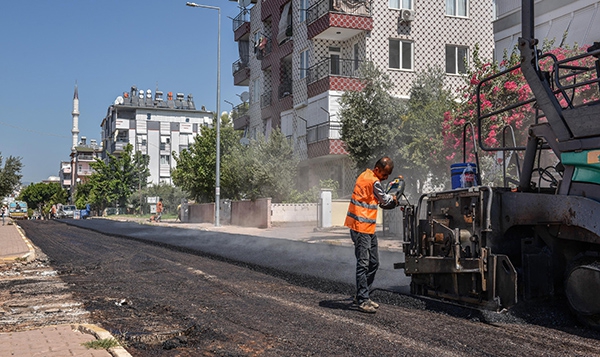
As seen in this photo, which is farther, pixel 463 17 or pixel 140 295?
pixel 463 17

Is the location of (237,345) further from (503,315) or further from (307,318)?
(503,315)

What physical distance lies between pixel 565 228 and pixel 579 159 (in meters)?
0.69

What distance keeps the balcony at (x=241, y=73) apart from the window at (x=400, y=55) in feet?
44.7

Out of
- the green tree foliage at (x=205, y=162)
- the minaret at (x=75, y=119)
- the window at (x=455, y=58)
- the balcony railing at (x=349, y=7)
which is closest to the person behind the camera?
the balcony railing at (x=349, y=7)

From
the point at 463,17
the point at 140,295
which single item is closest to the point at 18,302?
the point at 140,295

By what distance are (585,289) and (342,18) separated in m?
24.6

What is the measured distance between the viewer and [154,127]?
98.1 m

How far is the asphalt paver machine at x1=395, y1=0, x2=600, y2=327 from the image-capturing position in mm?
5895

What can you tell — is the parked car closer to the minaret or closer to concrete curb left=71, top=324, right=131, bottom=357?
the minaret

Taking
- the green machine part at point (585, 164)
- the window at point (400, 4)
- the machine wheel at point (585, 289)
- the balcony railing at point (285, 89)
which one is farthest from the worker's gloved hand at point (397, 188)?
the balcony railing at point (285, 89)

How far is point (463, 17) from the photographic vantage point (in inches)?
1213

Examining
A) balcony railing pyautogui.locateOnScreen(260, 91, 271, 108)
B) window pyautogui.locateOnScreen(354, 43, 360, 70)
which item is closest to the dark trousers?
window pyautogui.locateOnScreen(354, 43, 360, 70)

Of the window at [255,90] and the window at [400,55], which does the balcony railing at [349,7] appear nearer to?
the window at [400,55]

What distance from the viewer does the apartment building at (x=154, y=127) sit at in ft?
314
